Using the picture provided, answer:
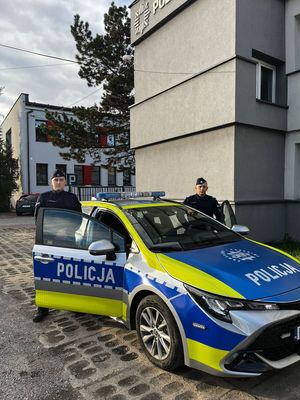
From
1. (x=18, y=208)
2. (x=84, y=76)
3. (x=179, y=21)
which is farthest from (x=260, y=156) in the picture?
(x=18, y=208)

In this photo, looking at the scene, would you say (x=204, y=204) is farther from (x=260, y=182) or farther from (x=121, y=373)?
(x=260, y=182)

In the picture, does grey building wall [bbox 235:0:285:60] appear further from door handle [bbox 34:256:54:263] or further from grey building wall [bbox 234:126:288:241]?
door handle [bbox 34:256:54:263]

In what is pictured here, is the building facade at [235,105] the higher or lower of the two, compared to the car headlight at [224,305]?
higher

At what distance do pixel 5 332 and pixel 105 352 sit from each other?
1358mm

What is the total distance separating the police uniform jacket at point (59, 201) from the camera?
4676mm

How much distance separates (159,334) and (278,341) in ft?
3.21

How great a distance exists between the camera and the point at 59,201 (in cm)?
473

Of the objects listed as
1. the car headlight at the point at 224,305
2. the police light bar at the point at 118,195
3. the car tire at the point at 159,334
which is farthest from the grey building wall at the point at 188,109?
the car headlight at the point at 224,305

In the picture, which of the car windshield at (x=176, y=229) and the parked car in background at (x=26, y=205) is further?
the parked car in background at (x=26, y=205)

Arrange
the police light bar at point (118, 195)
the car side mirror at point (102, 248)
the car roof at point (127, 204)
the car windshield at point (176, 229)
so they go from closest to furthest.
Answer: the car side mirror at point (102, 248)
the car windshield at point (176, 229)
the car roof at point (127, 204)
the police light bar at point (118, 195)

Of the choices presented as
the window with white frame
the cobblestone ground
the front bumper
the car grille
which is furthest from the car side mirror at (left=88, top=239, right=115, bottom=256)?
the window with white frame

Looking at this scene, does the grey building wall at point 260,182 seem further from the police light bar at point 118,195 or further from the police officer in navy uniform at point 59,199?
the police officer in navy uniform at point 59,199

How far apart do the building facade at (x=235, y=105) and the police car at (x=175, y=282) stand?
13.7ft

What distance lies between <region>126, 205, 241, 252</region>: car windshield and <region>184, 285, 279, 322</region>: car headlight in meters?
0.78
